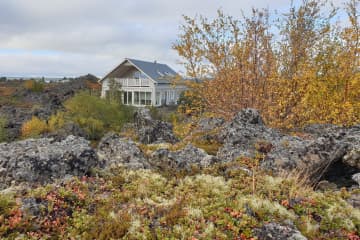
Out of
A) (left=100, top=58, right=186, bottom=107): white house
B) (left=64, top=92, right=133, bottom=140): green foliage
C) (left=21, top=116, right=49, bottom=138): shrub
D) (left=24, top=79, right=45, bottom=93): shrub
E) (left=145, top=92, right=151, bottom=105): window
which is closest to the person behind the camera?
(left=21, top=116, right=49, bottom=138): shrub

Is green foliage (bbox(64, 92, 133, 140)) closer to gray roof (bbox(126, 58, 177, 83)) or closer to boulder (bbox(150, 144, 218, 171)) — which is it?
boulder (bbox(150, 144, 218, 171))

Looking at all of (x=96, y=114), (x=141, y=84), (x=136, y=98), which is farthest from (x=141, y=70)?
(x=96, y=114)

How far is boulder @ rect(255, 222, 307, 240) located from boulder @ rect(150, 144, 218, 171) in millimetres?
2596

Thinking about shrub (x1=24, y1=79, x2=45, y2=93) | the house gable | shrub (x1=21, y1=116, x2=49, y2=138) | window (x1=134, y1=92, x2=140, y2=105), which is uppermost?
the house gable

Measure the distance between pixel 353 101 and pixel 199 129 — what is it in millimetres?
4646

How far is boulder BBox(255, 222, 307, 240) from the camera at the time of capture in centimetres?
326

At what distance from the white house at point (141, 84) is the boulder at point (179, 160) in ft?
92.5

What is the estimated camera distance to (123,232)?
3379 mm

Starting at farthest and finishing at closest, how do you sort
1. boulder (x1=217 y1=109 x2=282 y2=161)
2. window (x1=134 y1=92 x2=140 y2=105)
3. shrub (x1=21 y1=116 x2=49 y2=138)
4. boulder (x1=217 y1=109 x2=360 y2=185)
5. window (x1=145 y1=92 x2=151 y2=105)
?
window (x1=134 y1=92 x2=140 y2=105), window (x1=145 y1=92 x2=151 y2=105), shrub (x1=21 y1=116 x2=49 y2=138), boulder (x1=217 y1=109 x2=282 y2=161), boulder (x1=217 y1=109 x2=360 y2=185)

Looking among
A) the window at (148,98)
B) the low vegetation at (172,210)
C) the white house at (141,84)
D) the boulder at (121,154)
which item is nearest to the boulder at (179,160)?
the boulder at (121,154)

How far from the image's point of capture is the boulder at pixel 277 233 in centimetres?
Result: 326

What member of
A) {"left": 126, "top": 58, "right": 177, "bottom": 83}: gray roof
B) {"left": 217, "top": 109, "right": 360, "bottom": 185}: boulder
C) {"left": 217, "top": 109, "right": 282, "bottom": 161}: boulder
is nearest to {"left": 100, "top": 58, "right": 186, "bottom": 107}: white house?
{"left": 126, "top": 58, "right": 177, "bottom": 83}: gray roof

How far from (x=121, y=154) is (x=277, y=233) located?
3.97 metres

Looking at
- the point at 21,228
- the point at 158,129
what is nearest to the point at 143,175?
the point at 21,228
